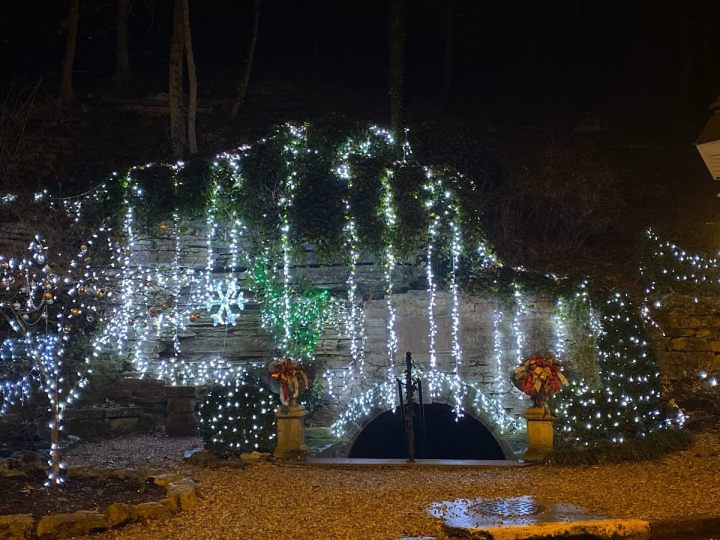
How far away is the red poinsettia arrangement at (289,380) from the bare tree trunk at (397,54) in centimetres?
611

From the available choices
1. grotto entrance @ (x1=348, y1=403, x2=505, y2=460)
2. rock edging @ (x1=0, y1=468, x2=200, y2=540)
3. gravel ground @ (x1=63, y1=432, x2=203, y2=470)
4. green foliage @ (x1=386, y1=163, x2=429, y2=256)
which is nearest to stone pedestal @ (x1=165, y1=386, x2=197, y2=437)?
gravel ground @ (x1=63, y1=432, x2=203, y2=470)

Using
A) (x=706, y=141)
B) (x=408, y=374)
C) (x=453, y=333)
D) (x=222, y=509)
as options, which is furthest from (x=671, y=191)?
(x=222, y=509)

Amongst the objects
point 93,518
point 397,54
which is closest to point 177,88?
point 397,54

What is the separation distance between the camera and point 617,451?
287 inches

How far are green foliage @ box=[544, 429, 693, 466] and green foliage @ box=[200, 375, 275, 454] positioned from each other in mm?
3261

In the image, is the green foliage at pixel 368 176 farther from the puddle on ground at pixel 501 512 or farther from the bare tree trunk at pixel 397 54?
the puddle on ground at pixel 501 512

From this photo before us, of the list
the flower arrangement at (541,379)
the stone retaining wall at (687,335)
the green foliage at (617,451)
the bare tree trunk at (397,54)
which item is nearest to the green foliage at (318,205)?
the bare tree trunk at (397,54)

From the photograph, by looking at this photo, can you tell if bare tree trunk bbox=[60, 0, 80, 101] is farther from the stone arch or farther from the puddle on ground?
the puddle on ground

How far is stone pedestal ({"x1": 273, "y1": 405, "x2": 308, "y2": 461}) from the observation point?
320 inches

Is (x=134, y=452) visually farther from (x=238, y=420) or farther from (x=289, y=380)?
(x=289, y=380)

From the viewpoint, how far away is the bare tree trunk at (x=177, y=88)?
1255 centimetres

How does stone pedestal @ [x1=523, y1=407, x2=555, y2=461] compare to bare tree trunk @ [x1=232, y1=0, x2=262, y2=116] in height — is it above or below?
below

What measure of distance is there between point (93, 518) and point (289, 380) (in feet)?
11.1

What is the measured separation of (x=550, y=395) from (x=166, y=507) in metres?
4.48
